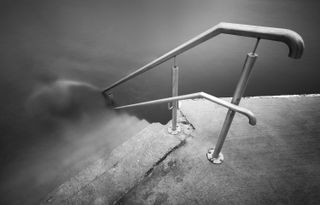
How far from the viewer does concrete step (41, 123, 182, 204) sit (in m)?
1.47

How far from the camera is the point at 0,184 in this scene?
2.64 metres

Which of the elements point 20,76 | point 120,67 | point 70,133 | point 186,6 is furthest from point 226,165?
point 186,6

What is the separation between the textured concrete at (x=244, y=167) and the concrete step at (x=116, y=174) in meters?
0.08

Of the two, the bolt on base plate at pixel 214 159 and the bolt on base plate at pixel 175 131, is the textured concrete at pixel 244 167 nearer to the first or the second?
the bolt on base plate at pixel 214 159

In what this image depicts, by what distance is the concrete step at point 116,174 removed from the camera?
58.0 inches

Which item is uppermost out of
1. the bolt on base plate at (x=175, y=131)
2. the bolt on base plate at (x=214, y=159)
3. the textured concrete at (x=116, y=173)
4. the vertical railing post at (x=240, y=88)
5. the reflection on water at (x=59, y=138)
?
the vertical railing post at (x=240, y=88)

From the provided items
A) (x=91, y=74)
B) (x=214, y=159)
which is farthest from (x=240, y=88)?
(x=91, y=74)

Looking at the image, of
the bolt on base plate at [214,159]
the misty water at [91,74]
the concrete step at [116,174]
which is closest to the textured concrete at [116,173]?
the concrete step at [116,174]

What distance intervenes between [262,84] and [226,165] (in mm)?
4848

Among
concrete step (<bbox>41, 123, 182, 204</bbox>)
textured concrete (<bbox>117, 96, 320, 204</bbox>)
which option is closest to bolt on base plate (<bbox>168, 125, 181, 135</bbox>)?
concrete step (<bbox>41, 123, 182, 204</bbox>)

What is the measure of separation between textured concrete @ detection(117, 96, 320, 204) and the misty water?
4.56ft

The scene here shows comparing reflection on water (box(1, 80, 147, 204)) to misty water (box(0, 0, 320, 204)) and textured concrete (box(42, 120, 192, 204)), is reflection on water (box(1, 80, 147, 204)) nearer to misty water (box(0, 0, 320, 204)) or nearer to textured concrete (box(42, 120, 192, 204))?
misty water (box(0, 0, 320, 204))

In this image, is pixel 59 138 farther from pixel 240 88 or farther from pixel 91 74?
pixel 240 88

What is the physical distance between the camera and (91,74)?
5918 millimetres
